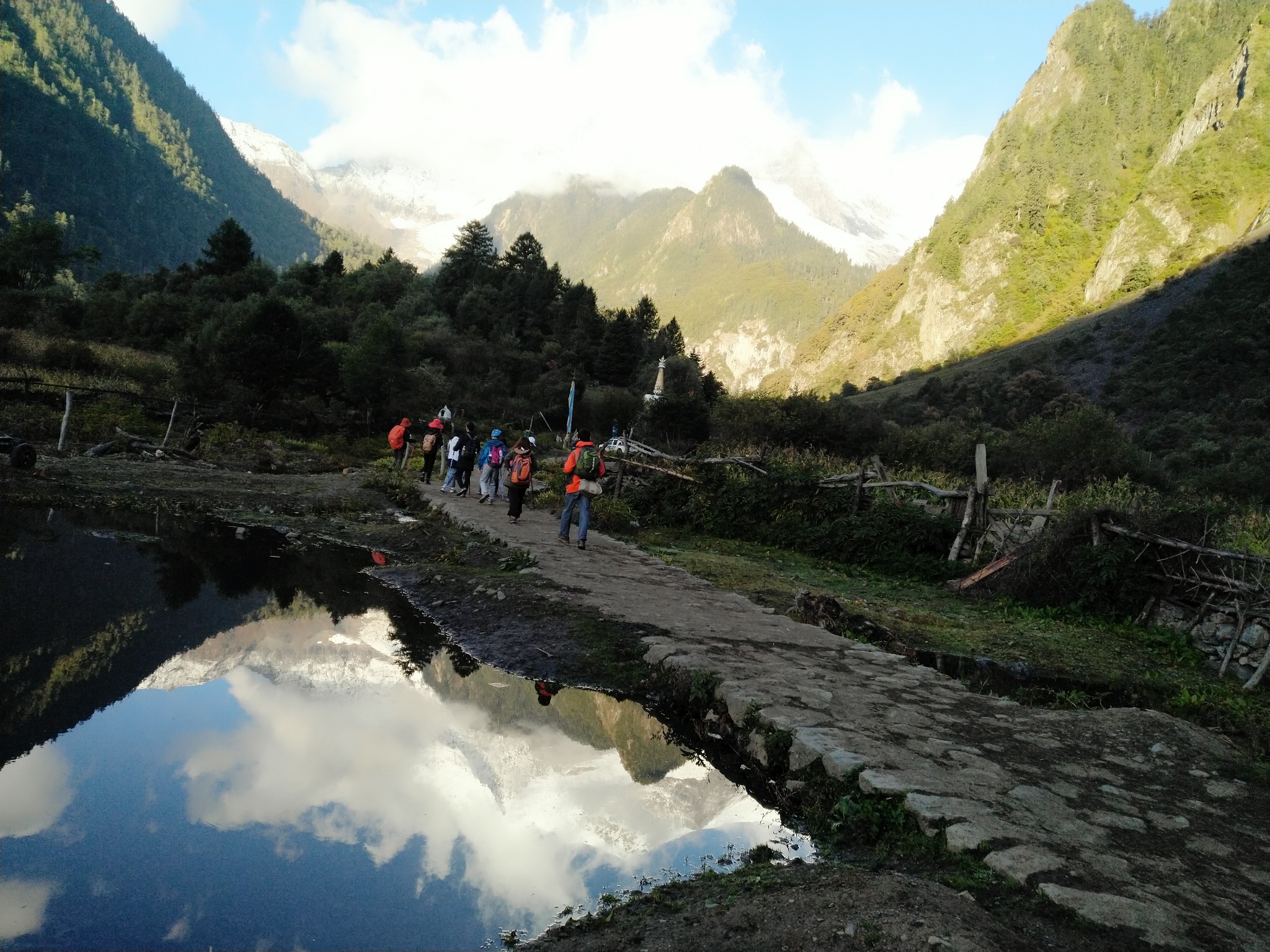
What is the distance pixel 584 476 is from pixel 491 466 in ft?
18.6

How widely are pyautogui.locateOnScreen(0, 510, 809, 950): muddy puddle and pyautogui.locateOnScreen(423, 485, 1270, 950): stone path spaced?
0.72m

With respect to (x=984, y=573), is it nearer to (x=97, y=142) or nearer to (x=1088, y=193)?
(x=1088, y=193)

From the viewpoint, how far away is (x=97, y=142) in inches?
5773

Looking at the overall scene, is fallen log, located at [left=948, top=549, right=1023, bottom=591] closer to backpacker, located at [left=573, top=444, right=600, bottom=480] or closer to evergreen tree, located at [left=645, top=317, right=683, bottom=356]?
backpacker, located at [left=573, top=444, right=600, bottom=480]

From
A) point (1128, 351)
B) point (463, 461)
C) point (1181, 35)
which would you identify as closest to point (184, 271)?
point (463, 461)

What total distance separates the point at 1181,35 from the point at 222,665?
152m

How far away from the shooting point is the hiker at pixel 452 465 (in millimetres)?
17094

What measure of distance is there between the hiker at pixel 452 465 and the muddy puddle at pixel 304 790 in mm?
10111

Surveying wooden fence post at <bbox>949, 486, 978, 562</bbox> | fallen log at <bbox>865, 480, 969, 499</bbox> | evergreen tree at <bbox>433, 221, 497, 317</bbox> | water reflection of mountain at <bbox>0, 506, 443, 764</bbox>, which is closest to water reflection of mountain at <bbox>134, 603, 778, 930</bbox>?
water reflection of mountain at <bbox>0, 506, 443, 764</bbox>

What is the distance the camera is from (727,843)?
148 inches

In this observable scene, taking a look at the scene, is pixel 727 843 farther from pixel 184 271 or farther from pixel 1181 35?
pixel 1181 35

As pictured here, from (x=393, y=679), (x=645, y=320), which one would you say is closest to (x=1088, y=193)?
(x=645, y=320)

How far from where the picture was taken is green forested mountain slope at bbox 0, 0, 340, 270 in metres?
130

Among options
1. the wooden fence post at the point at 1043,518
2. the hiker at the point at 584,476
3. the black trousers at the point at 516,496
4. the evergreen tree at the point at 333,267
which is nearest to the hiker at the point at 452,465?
the black trousers at the point at 516,496
